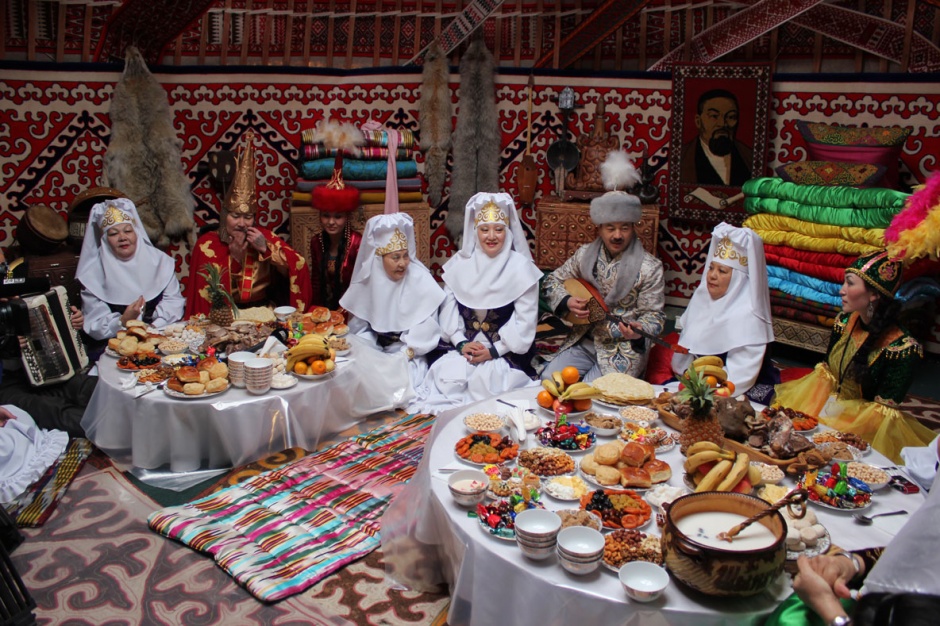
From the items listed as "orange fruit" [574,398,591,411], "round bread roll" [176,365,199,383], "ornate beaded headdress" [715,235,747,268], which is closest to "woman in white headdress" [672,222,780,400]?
"ornate beaded headdress" [715,235,747,268]

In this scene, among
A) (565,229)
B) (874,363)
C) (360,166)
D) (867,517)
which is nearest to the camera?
(867,517)

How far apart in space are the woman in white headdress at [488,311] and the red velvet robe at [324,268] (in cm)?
129

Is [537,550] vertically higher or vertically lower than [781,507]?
lower

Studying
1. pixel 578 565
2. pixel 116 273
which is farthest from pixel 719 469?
pixel 116 273

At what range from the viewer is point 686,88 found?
786 centimetres

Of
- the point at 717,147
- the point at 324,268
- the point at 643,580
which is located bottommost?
→ the point at 643,580

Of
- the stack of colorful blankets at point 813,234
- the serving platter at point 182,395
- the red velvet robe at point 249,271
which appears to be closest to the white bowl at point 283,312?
the red velvet robe at point 249,271

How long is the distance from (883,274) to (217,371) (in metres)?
3.85

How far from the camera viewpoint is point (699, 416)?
3.39 meters

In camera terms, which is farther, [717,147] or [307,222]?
[717,147]

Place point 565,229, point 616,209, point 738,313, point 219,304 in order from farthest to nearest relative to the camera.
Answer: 1. point 565,229
2. point 616,209
3. point 219,304
4. point 738,313

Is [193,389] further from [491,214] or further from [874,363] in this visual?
[874,363]

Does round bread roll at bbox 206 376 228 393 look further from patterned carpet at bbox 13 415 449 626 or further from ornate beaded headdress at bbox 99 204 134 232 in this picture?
ornate beaded headdress at bbox 99 204 134 232

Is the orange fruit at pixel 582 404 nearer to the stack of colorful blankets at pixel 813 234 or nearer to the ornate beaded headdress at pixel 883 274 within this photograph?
the ornate beaded headdress at pixel 883 274
